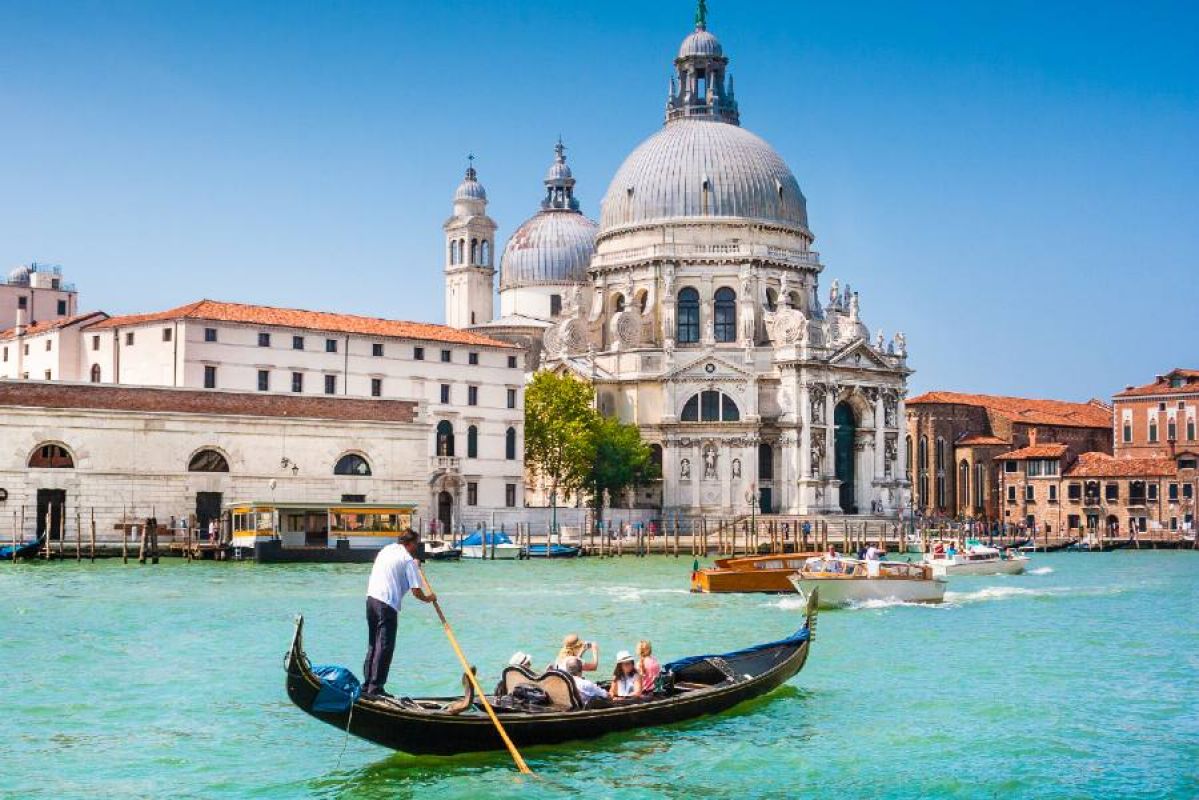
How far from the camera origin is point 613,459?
60500mm

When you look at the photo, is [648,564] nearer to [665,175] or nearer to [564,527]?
[564,527]

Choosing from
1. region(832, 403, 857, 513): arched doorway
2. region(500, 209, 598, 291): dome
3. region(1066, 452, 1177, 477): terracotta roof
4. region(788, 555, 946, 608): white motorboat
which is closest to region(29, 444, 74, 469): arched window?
region(788, 555, 946, 608): white motorboat

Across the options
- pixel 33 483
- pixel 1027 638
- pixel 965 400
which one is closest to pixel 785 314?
pixel 965 400

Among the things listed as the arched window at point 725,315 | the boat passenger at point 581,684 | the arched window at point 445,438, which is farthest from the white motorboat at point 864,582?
the arched window at point 725,315

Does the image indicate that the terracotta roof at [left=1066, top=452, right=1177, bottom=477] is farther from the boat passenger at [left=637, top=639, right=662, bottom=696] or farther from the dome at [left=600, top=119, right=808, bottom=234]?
the boat passenger at [left=637, top=639, right=662, bottom=696]

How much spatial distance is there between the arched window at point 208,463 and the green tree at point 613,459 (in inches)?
732

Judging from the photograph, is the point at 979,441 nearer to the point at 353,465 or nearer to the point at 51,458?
the point at 353,465

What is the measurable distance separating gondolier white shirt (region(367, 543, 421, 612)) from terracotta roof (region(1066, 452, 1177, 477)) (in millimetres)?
59416

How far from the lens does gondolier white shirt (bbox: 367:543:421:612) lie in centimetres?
1470

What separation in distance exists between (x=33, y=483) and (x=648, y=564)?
55.1 feet

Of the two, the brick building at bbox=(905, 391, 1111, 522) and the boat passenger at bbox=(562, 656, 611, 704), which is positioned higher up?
the brick building at bbox=(905, 391, 1111, 522)

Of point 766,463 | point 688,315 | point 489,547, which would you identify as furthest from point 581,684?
point 688,315

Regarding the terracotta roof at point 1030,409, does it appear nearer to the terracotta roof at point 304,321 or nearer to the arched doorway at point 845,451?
the arched doorway at point 845,451

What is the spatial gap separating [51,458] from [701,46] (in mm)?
40572
